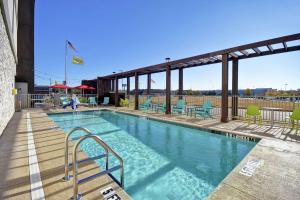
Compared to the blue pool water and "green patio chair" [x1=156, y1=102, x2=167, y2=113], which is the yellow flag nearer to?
"green patio chair" [x1=156, y1=102, x2=167, y2=113]

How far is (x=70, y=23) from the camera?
15.9 m

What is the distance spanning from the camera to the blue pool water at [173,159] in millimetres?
2926

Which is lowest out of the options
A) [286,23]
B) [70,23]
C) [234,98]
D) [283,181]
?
[283,181]

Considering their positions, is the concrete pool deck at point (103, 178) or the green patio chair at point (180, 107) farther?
the green patio chair at point (180, 107)

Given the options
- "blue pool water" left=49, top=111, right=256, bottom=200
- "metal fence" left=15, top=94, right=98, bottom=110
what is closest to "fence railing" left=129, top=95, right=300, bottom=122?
"blue pool water" left=49, top=111, right=256, bottom=200

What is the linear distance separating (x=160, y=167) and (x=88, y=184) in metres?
1.86

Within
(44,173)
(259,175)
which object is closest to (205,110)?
(259,175)

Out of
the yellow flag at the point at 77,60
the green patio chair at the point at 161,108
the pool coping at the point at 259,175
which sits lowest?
the pool coping at the point at 259,175

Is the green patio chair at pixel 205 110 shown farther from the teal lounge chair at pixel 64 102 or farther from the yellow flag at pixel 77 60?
the yellow flag at pixel 77 60

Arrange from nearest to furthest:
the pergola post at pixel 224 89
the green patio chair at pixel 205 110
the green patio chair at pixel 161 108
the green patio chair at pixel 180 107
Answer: the pergola post at pixel 224 89 → the green patio chair at pixel 205 110 → the green patio chair at pixel 180 107 → the green patio chair at pixel 161 108

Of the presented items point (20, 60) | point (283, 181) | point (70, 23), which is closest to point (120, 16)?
point (70, 23)

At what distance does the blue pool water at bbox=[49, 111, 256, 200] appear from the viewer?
9.60 ft

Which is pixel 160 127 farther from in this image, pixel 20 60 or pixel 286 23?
pixel 20 60

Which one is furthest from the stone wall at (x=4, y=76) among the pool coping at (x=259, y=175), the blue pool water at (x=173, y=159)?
the pool coping at (x=259, y=175)
